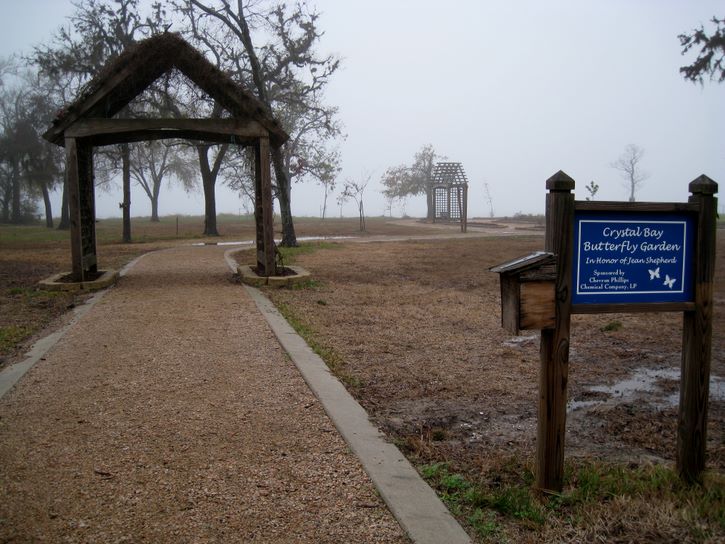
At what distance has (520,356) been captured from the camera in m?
7.73

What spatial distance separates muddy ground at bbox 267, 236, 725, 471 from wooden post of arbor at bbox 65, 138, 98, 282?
3672mm

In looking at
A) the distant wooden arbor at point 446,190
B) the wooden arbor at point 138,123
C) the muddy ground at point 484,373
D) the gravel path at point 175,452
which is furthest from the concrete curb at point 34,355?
the distant wooden arbor at point 446,190

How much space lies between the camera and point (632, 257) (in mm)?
4020

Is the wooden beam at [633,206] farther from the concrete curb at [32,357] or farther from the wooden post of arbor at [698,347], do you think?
the concrete curb at [32,357]

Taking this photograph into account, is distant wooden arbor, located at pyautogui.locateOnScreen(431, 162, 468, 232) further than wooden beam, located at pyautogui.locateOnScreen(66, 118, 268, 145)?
Yes

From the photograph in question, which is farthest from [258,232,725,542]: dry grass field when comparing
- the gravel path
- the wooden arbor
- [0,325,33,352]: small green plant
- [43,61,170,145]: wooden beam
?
[43,61,170,145]: wooden beam

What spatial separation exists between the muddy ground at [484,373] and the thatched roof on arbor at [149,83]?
3.64 metres

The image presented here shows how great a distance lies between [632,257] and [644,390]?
9.38 ft

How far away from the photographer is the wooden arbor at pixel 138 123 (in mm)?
11492

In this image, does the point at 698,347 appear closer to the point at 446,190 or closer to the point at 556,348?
the point at 556,348

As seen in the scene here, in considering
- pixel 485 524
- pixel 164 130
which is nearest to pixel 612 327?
pixel 485 524

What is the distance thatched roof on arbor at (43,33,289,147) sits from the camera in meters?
11.4

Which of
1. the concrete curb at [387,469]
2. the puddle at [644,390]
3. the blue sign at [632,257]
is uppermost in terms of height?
the blue sign at [632,257]

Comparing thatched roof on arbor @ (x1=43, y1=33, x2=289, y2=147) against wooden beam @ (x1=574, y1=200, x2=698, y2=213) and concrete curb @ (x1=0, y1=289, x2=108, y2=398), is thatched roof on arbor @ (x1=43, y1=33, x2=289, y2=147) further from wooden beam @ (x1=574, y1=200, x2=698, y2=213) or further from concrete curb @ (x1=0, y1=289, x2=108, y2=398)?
wooden beam @ (x1=574, y1=200, x2=698, y2=213)
